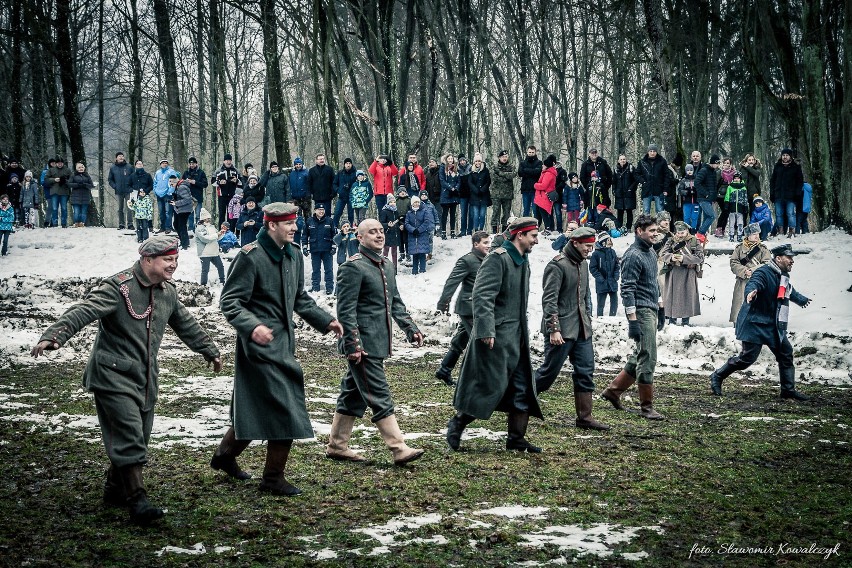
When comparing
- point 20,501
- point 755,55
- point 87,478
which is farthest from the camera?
point 755,55

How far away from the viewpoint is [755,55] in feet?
80.2

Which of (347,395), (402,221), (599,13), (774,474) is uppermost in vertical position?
(599,13)

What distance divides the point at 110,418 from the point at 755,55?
22.1m

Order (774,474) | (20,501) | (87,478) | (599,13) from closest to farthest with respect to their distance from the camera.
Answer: (20,501), (87,478), (774,474), (599,13)

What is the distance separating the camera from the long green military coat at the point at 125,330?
597 centimetres

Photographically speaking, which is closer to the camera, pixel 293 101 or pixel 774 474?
pixel 774 474

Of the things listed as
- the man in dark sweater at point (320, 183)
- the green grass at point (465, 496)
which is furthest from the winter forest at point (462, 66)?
the green grass at point (465, 496)

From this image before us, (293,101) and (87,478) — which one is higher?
(293,101)

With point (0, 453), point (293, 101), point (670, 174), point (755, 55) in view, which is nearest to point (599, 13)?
point (755, 55)

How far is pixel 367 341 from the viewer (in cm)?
768

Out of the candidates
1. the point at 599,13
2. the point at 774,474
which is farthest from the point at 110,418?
the point at 599,13

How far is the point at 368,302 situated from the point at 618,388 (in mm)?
3819

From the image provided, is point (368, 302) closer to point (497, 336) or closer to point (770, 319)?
point (497, 336)

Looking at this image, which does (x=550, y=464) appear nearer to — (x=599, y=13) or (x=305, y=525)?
(x=305, y=525)
